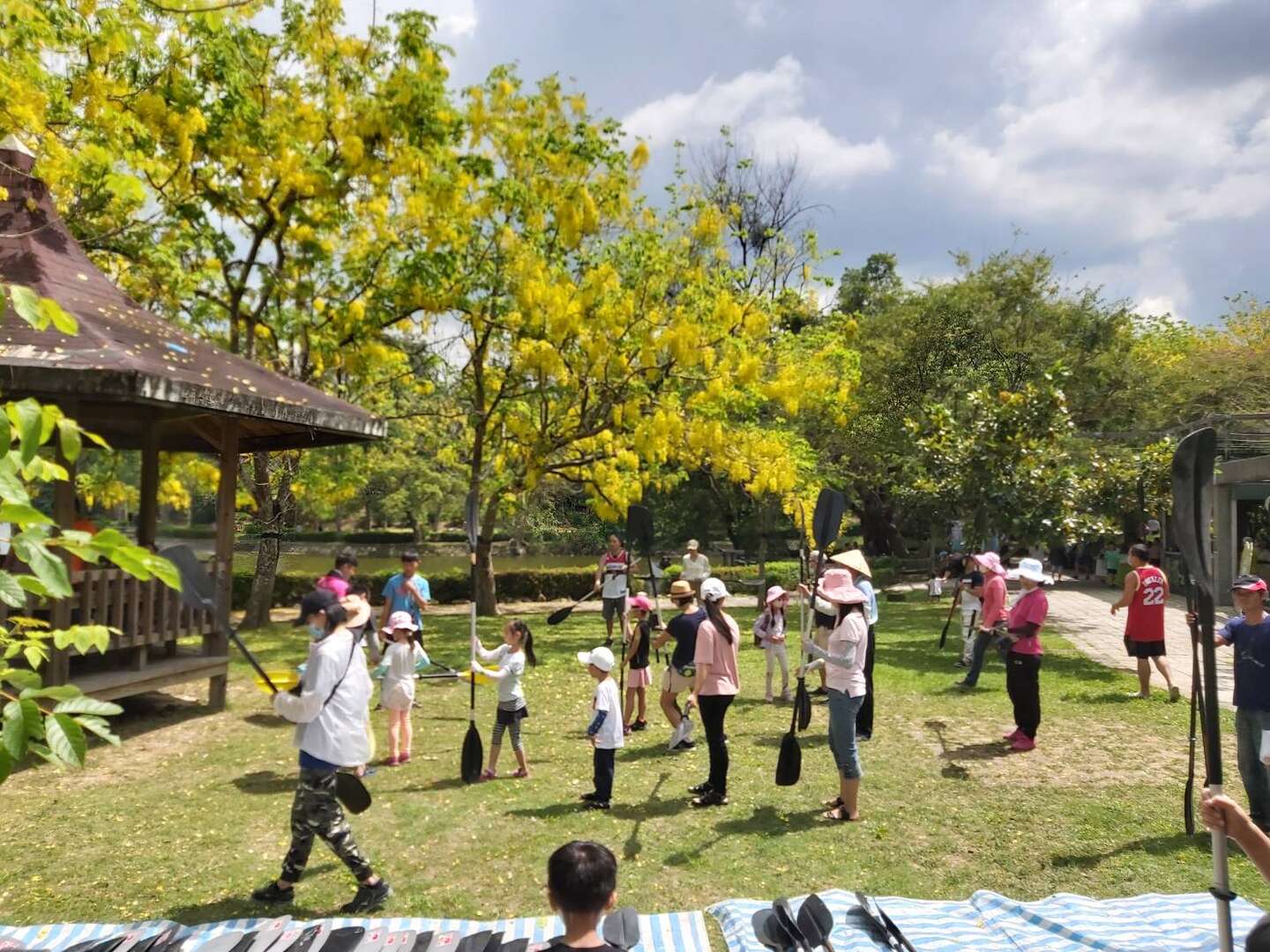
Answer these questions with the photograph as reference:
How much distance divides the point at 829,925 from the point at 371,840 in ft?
11.2

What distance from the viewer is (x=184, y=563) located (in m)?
5.41

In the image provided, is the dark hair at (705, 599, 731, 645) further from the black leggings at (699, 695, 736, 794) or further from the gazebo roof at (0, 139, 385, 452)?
the gazebo roof at (0, 139, 385, 452)

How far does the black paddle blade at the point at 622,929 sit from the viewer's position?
139 inches

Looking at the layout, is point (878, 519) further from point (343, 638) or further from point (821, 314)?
point (343, 638)

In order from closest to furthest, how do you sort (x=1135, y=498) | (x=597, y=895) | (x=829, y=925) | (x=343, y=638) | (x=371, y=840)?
(x=597, y=895) < (x=829, y=925) < (x=343, y=638) < (x=371, y=840) < (x=1135, y=498)

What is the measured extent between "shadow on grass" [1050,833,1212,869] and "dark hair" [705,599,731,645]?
8.54ft

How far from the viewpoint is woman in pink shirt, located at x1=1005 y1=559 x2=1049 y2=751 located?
8195 mm

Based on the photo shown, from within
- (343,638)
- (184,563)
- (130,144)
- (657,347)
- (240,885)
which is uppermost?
(130,144)

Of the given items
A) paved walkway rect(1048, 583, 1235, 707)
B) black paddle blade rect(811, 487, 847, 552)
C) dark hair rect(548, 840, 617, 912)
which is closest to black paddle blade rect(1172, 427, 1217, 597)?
dark hair rect(548, 840, 617, 912)

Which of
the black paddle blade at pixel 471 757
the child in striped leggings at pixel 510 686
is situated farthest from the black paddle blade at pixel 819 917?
the black paddle blade at pixel 471 757

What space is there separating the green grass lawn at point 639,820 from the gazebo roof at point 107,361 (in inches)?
131

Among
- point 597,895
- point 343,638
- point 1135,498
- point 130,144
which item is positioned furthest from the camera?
point 1135,498

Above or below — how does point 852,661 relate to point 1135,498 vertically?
below

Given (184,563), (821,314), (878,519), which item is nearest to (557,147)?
(184,563)
